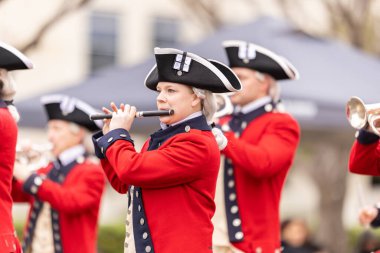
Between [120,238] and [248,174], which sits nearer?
[248,174]

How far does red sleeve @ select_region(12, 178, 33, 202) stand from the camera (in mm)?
7484

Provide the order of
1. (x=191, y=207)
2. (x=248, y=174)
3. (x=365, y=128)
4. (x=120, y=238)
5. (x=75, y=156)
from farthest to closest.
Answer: (x=120, y=238) < (x=75, y=156) < (x=248, y=174) < (x=365, y=128) < (x=191, y=207)

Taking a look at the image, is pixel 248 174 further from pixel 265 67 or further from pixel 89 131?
pixel 89 131

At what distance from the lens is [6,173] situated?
605 cm

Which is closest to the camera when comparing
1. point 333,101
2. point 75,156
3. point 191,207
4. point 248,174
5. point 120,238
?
point 191,207

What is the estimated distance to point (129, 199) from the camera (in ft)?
19.4

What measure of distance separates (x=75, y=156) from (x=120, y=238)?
6.69 metres

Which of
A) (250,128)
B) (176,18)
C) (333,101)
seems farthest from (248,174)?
(176,18)

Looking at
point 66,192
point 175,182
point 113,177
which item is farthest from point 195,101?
point 66,192

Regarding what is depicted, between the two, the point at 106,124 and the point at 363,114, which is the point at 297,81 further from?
the point at 106,124

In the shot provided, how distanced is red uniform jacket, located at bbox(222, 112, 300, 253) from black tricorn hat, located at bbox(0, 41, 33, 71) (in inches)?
55.5

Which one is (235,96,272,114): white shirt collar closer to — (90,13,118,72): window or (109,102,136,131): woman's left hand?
(109,102,136,131): woman's left hand

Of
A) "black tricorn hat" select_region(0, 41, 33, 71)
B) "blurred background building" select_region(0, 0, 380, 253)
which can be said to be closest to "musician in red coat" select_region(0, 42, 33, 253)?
"black tricorn hat" select_region(0, 41, 33, 71)

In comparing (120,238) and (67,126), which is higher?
(67,126)
